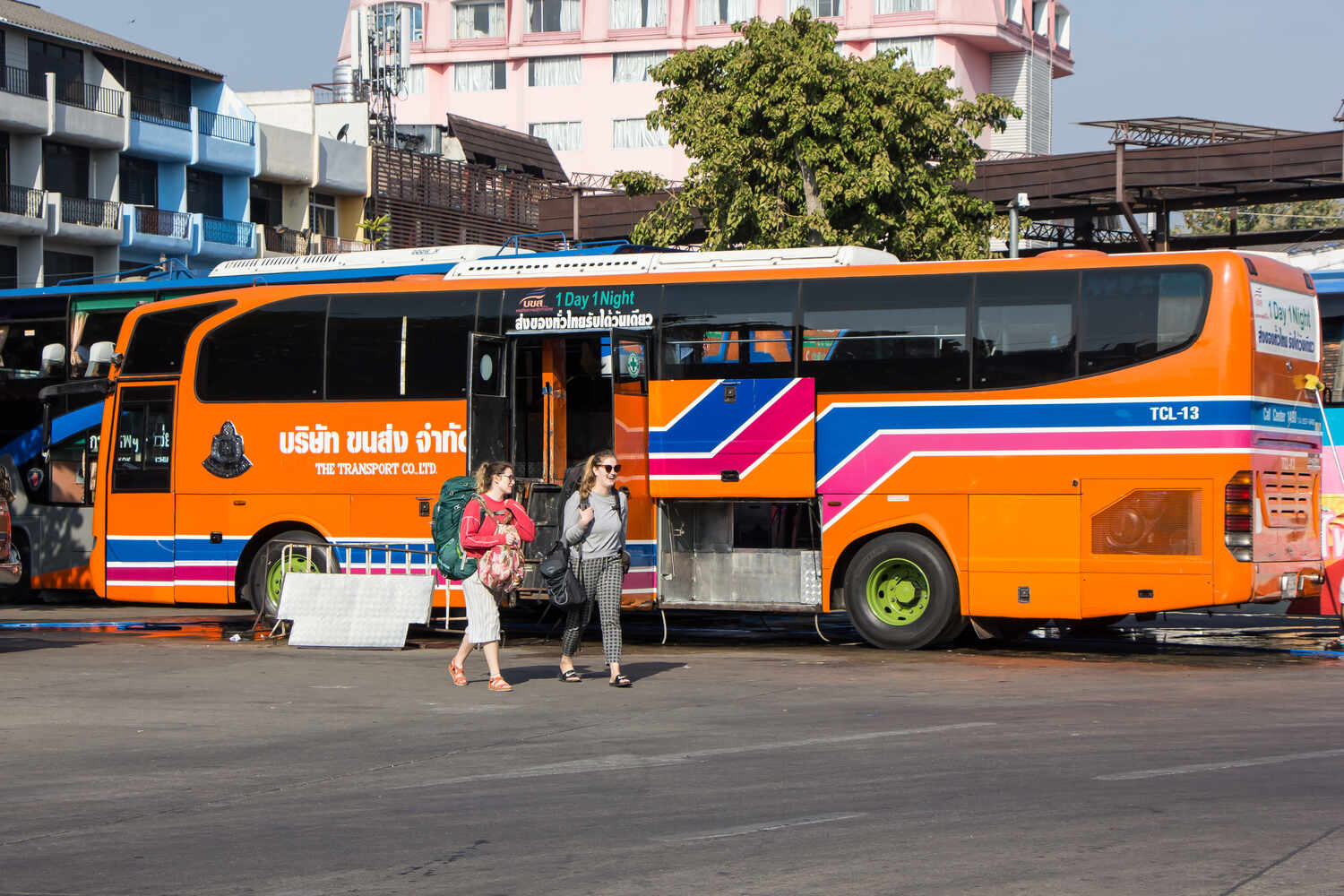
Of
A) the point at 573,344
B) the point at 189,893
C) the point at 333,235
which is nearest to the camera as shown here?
the point at 189,893

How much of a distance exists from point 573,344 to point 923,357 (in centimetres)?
398

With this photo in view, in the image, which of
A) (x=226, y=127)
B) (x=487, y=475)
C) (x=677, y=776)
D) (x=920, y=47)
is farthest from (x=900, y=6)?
(x=677, y=776)

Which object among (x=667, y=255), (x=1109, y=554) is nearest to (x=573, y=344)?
(x=667, y=255)

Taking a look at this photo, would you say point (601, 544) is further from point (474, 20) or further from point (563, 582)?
point (474, 20)

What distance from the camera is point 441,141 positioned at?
65250 millimetres

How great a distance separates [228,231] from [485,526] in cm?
3934

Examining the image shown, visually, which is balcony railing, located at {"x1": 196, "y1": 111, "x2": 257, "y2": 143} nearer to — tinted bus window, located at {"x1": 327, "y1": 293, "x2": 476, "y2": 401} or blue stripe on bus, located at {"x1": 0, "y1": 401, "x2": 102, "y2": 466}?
blue stripe on bus, located at {"x1": 0, "y1": 401, "x2": 102, "y2": 466}

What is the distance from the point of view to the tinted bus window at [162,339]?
19.1m

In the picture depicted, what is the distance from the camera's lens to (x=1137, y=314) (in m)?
15.1

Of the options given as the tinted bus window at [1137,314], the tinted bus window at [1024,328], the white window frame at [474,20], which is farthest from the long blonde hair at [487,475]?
the white window frame at [474,20]

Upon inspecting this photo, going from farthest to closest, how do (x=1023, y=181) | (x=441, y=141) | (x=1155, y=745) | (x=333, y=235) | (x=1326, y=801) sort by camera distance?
(x=441, y=141) < (x=333, y=235) < (x=1023, y=181) < (x=1155, y=745) < (x=1326, y=801)

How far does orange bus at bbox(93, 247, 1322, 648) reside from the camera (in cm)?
1499

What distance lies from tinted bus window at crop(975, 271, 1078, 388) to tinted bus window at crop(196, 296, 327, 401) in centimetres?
705

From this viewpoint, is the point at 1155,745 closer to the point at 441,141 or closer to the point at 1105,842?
the point at 1105,842
